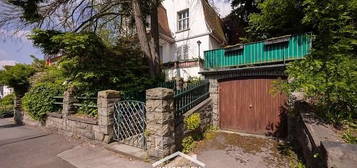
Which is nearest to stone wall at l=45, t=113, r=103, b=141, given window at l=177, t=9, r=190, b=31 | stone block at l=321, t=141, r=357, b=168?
stone block at l=321, t=141, r=357, b=168

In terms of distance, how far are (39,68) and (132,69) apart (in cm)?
708

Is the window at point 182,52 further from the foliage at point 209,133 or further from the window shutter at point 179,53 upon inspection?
the foliage at point 209,133

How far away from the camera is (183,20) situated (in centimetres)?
1638

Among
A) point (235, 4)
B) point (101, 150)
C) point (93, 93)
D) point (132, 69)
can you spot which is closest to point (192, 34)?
point (235, 4)

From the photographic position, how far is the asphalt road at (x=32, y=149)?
498 centimetres

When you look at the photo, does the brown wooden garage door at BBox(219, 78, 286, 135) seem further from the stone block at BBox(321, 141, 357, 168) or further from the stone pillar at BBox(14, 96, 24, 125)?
the stone pillar at BBox(14, 96, 24, 125)

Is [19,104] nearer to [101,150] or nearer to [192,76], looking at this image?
[101,150]

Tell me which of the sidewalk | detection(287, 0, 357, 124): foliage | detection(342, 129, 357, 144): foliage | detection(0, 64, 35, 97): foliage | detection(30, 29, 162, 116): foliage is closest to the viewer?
detection(342, 129, 357, 144): foliage

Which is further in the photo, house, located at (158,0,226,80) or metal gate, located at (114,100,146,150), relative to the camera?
house, located at (158,0,226,80)

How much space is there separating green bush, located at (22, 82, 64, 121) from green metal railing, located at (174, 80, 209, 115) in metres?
6.05

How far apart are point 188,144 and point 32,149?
486 centimetres

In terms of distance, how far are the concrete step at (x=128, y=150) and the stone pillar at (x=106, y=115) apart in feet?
1.07

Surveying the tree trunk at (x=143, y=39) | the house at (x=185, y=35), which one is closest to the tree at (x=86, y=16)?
the tree trunk at (x=143, y=39)

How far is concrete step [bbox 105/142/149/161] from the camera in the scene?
16.1ft
